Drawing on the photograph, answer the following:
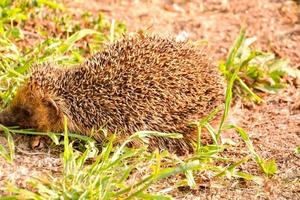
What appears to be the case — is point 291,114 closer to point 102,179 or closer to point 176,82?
point 176,82

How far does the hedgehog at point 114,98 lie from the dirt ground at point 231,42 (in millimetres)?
328

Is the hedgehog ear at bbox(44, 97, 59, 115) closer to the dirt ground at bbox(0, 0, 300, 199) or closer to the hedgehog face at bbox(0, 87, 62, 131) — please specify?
the hedgehog face at bbox(0, 87, 62, 131)

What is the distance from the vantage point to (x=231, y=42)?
334 inches

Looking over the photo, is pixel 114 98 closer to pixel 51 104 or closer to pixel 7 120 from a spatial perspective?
pixel 51 104

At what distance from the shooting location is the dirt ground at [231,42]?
538 centimetres

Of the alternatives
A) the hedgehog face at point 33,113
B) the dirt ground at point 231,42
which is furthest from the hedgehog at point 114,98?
the dirt ground at point 231,42

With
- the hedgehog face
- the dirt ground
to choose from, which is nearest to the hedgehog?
the hedgehog face

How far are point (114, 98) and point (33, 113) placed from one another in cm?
74

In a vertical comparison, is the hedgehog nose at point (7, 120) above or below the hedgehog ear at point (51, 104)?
below

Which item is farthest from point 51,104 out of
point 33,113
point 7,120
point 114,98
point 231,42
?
point 231,42

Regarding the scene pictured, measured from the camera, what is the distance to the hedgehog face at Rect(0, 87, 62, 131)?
229 inches

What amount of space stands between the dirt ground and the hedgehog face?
0.56ft

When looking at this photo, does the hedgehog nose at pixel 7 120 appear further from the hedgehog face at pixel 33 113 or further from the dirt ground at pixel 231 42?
the dirt ground at pixel 231 42

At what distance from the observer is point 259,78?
7.53 m
